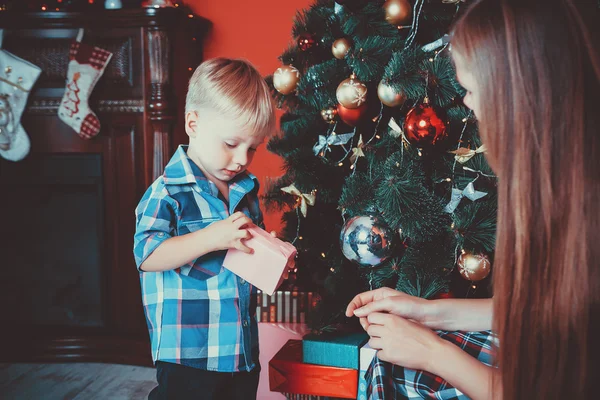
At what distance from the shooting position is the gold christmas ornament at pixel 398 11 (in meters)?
1.26

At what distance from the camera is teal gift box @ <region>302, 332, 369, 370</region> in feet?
4.14

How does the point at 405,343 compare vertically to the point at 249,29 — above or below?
below

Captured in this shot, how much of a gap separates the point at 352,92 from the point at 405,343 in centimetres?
69

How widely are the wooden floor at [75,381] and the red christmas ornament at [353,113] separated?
1174 millimetres

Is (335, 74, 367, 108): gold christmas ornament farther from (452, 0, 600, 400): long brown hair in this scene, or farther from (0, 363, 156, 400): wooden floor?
Answer: (0, 363, 156, 400): wooden floor

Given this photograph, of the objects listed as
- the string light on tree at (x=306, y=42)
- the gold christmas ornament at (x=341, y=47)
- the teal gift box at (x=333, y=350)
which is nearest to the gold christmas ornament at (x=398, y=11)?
the gold christmas ornament at (x=341, y=47)

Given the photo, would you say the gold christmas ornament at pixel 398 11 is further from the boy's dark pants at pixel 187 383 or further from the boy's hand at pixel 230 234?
the boy's dark pants at pixel 187 383

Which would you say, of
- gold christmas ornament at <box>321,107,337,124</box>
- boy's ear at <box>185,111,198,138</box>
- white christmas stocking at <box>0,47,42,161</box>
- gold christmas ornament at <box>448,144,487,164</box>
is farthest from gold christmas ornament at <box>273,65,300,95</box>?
white christmas stocking at <box>0,47,42,161</box>

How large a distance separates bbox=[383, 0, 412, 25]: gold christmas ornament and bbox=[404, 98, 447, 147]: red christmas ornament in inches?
9.8

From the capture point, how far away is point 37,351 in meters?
2.08

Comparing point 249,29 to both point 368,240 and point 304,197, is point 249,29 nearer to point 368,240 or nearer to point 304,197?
point 304,197

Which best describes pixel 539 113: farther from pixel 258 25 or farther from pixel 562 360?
pixel 258 25

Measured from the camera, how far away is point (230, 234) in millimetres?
977

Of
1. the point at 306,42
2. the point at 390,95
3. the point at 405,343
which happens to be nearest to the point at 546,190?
the point at 405,343
